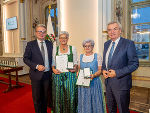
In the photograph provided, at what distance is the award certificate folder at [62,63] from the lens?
1996 millimetres

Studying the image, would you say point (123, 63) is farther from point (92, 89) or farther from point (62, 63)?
point (62, 63)

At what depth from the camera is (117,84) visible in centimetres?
161

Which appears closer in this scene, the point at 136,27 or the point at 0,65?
the point at 136,27

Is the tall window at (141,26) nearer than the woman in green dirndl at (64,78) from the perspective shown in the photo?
No

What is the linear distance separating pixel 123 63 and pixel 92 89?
642 millimetres

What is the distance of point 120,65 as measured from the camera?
5.20 feet

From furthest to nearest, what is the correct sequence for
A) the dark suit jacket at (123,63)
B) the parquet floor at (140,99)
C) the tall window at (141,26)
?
the tall window at (141,26) → the parquet floor at (140,99) → the dark suit jacket at (123,63)

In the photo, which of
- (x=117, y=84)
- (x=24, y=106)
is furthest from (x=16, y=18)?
(x=117, y=84)

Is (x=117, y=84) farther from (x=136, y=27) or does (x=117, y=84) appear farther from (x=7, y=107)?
(x=136, y=27)

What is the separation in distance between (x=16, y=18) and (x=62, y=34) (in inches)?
230

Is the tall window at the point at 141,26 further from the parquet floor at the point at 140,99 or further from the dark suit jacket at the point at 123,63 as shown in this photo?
the dark suit jacket at the point at 123,63

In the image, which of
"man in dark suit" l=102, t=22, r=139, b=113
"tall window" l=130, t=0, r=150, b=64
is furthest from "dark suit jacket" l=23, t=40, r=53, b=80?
"tall window" l=130, t=0, r=150, b=64

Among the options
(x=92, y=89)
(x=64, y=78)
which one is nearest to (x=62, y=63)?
(x=64, y=78)

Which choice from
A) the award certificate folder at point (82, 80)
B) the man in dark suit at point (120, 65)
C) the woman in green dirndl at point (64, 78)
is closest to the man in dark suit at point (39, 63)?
the woman in green dirndl at point (64, 78)
